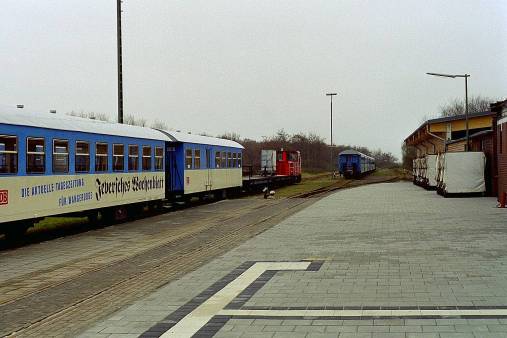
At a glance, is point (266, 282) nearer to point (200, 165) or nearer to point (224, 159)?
point (200, 165)

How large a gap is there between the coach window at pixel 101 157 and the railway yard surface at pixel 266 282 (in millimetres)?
1941

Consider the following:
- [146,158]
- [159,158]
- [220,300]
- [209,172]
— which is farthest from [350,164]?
[220,300]

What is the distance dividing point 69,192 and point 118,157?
328 cm

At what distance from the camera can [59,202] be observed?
14719 millimetres

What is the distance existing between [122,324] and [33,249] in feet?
24.4

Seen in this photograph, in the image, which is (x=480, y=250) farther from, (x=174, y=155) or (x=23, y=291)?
(x=174, y=155)

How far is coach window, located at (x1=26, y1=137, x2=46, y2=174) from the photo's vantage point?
13.4m

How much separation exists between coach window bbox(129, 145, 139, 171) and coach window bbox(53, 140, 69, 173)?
4002mm

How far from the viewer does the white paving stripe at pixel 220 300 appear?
6.40m

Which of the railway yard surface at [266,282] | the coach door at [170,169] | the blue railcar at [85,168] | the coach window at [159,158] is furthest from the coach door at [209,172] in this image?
the railway yard surface at [266,282]

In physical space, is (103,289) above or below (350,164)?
below

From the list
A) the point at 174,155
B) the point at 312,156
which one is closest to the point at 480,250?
the point at 174,155

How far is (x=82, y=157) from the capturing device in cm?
1608

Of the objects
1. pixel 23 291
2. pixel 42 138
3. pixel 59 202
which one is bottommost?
pixel 23 291
